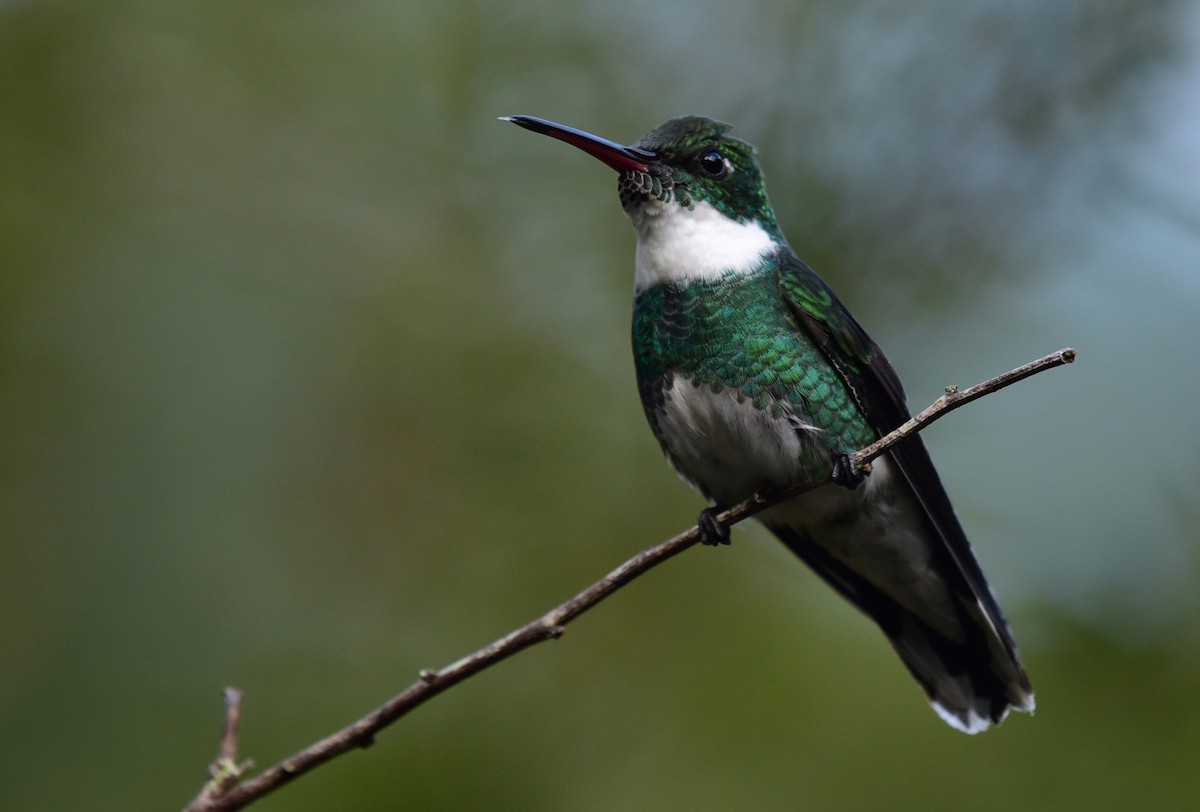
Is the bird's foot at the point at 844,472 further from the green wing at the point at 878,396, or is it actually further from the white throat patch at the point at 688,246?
the white throat patch at the point at 688,246

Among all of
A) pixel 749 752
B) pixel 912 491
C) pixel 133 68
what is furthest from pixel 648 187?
Result: pixel 133 68

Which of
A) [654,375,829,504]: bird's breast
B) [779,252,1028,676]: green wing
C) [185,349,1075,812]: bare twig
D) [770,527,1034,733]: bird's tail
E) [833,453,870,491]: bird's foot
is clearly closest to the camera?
[185,349,1075,812]: bare twig

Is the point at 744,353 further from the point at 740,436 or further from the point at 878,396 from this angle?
the point at 878,396

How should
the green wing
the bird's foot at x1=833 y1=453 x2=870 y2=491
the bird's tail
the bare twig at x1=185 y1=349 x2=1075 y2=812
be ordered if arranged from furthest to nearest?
1. the bird's tail
2. the green wing
3. the bird's foot at x1=833 y1=453 x2=870 y2=491
4. the bare twig at x1=185 y1=349 x2=1075 y2=812

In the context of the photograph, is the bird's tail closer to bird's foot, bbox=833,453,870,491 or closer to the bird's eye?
bird's foot, bbox=833,453,870,491

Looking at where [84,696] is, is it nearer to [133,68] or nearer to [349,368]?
[349,368]

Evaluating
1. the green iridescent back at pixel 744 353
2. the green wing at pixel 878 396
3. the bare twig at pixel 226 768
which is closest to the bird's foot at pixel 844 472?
the green iridescent back at pixel 744 353

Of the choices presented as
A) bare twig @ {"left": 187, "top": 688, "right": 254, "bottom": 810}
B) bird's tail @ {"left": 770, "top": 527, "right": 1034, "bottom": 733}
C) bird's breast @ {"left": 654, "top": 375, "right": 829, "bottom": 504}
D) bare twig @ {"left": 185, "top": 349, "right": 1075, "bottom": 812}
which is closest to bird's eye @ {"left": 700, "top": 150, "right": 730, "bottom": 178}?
bird's breast @ {"left": 654, "top": 375, "right": 829, "bottom": 504}

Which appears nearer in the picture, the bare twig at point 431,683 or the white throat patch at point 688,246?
the bare twig at point 431,683
